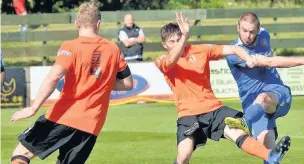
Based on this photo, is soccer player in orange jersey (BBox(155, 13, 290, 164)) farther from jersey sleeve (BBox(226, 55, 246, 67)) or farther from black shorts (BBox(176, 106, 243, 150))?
jersey sleeve (BBox(226, 55, 246, 67))

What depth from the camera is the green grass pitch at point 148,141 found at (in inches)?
456

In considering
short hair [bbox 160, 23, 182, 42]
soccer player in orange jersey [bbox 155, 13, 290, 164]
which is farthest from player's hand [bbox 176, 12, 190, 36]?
short hair [bbox 160, 23, 182, 42]

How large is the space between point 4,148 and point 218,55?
517 cm

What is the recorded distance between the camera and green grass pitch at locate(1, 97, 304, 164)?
11570mm

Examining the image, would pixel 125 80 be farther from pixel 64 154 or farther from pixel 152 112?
pixel 152 112

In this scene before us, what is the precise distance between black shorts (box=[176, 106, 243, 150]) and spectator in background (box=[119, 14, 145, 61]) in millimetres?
10905

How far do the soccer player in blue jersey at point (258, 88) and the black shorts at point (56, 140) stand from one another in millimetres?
2183

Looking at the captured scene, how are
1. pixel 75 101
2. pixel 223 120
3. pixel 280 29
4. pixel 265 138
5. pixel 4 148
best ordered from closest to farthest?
pixel 75 101
pixel 223 120
pixel 265 138
pixel 4 148
pixel 280 29

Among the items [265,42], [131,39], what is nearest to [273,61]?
[265,42]

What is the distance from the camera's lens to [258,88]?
9422mm

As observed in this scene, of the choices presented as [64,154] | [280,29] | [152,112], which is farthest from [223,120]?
[280,29]

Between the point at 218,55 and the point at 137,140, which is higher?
the point at 218,55

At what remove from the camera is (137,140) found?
13.5 meters

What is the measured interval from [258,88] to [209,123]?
942 mm
